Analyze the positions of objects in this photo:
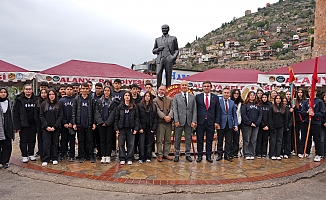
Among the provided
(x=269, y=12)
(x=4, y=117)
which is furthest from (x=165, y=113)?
(x=269, y=12)

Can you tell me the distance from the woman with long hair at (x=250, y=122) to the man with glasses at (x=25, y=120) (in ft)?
15.8

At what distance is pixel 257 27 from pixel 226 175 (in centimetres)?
11606

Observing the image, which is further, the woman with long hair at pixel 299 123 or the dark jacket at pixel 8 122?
the woman with long hair at pixel 299 123

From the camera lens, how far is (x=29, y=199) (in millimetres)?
3463

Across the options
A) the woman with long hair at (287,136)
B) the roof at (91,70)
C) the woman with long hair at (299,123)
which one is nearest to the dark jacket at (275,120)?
the woman with long hair at (287,136)

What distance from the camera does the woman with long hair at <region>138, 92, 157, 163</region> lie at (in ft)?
17.7

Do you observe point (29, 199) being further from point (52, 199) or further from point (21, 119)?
point (21, 119)

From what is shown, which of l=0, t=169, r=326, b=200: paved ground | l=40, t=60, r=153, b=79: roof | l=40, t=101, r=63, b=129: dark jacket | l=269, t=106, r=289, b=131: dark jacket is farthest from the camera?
l=40, t=60, r=153, b=79: roof

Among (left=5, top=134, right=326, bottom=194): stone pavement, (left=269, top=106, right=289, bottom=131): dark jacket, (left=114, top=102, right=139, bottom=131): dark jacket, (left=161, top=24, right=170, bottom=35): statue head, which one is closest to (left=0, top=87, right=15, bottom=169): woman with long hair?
(left=5, top=134, right=326, bottom=194): stone pavement

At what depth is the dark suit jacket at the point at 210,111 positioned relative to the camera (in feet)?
18.2

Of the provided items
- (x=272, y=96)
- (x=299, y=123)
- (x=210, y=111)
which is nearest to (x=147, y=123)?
(x=210, y=111)

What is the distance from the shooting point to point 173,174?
464 centimetres

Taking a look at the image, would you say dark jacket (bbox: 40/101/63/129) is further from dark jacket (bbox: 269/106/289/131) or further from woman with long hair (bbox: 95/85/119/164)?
dark jacket (bbox: 269/106/289/131)

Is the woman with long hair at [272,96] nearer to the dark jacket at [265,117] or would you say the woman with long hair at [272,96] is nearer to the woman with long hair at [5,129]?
the dark jacket at [265,117]
